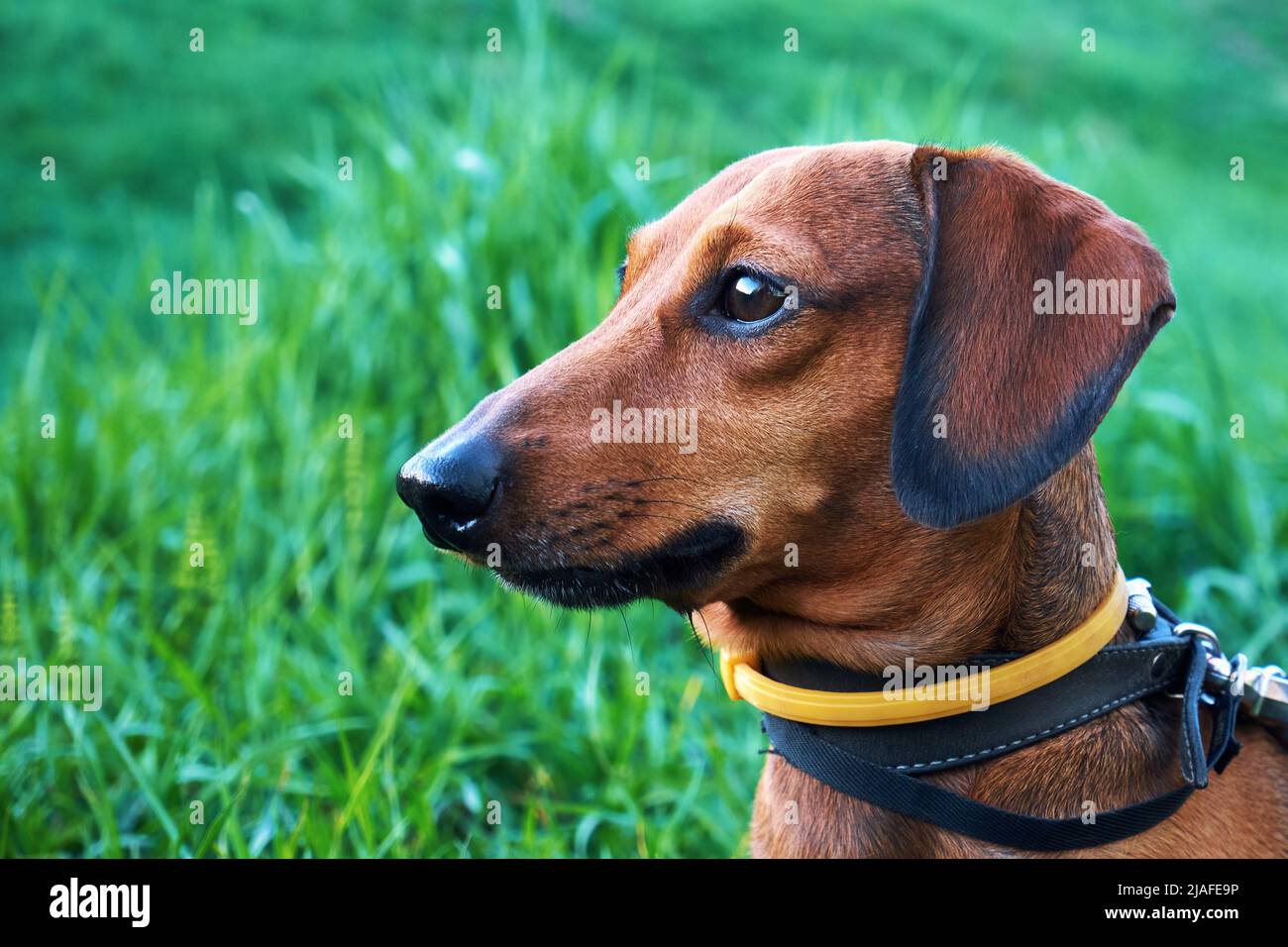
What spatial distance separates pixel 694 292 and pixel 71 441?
3036 millimetres

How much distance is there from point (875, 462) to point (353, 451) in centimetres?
243

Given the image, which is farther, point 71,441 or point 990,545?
point 71,441

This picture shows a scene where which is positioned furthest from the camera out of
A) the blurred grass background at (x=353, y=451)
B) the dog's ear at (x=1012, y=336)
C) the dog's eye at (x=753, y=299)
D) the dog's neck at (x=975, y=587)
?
the blurred grass background at (x=353, y=451)

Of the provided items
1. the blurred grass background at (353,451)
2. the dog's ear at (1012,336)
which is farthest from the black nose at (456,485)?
the blurred grass background at (353,451)

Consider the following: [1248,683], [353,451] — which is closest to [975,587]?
[1248,683]

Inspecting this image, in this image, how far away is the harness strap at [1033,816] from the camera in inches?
81.7

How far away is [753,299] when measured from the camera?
230 centimetres

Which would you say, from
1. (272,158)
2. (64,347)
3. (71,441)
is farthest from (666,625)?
(272,158)

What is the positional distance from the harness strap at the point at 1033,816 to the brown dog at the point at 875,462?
0.10 ft

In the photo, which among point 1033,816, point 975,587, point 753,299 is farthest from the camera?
point 753,299

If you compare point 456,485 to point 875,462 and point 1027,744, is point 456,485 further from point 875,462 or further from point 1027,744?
point 1027,744

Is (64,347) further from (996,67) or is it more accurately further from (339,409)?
(996,67)

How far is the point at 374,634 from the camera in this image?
4078 mm

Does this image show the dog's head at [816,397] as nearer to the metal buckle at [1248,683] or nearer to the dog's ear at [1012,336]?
the dog's ear at [1012,336]
